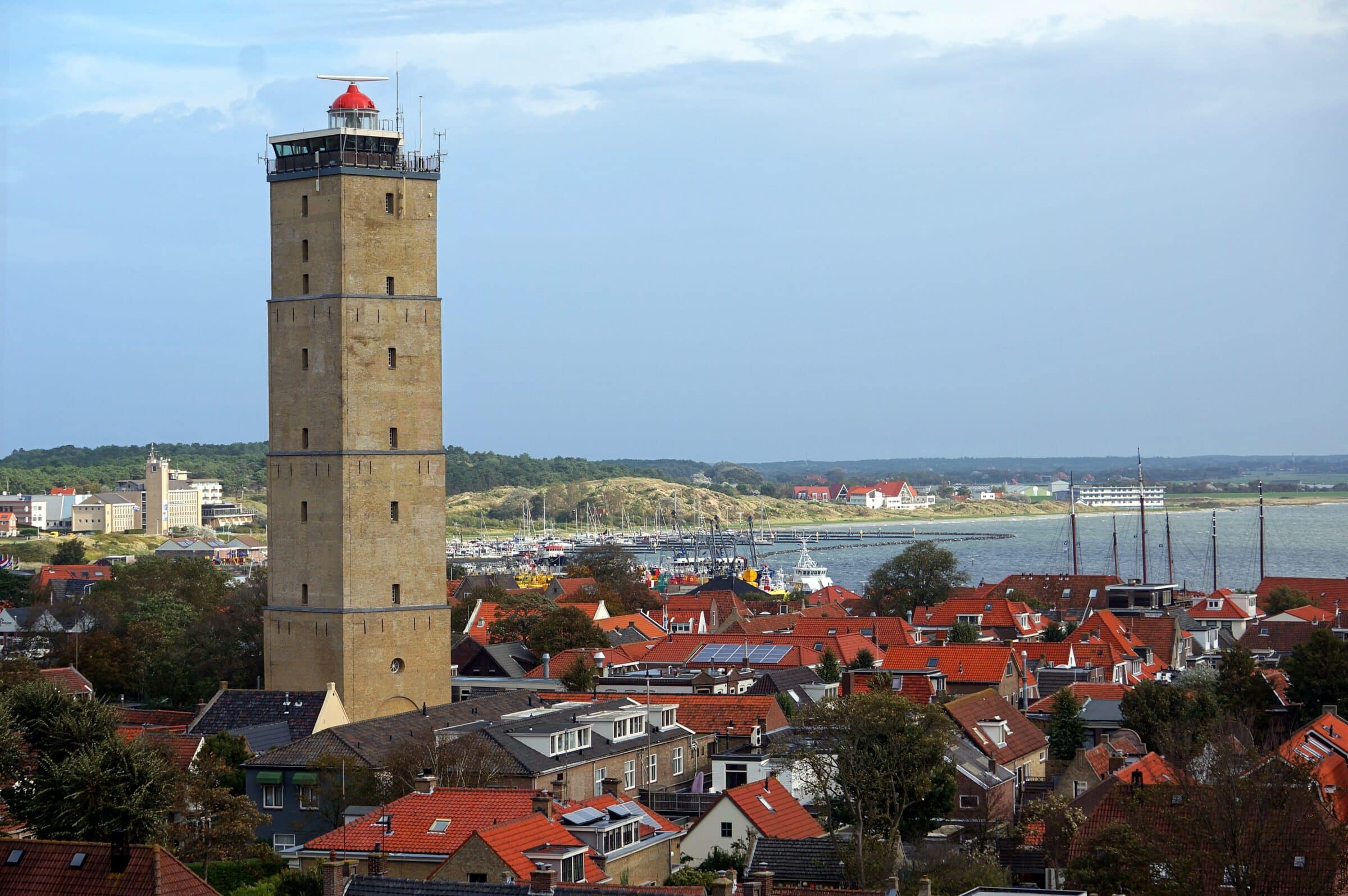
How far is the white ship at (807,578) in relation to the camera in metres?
142

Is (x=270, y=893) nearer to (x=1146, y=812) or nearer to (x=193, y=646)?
(x=1146, y=812)

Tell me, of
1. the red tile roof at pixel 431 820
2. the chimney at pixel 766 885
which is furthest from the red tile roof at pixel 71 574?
the chimney at pixel 766 885

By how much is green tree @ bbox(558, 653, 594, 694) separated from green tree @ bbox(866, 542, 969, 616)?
36.5 metres

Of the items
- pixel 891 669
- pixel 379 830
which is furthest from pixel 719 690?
pixel 379 830

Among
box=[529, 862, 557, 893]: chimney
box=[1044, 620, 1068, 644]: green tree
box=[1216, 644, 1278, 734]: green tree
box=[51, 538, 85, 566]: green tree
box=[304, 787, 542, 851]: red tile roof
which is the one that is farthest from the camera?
box=[51, 538, 85, 566]: green tree

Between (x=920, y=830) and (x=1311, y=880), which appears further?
(x=920, y=830)

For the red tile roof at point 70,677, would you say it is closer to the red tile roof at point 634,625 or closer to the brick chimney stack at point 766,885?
the red tile roof at point 634,625

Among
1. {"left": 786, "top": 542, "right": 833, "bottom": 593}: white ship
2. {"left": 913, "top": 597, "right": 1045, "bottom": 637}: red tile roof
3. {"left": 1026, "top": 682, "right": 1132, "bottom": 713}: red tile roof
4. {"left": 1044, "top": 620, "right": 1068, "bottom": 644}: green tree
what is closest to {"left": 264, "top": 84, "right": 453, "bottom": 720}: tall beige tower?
{"left": 1026, "top": 682, "right": 1132, "bottom": 713}: red tile roof

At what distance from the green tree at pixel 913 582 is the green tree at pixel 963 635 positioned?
1683 centimetres

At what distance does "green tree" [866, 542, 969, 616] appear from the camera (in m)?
89.6

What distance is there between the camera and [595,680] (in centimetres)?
5350

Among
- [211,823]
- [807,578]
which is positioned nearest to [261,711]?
[211,823]

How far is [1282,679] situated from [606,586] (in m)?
44.8

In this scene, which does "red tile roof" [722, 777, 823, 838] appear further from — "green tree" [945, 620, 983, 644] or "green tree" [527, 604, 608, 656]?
"green tree" [945, 620, 983, 644]
